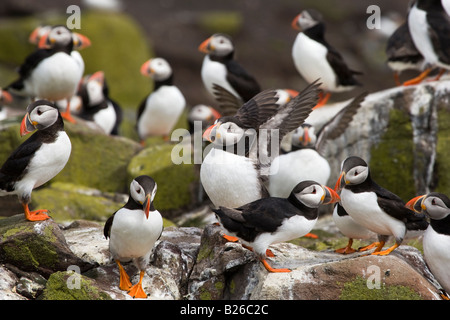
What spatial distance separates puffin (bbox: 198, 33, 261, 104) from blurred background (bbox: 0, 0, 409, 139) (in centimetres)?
542

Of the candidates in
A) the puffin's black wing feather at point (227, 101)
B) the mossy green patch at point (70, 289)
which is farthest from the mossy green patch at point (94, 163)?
the mossy green patch at point (70, 289)

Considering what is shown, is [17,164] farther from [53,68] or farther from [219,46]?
[219,46]

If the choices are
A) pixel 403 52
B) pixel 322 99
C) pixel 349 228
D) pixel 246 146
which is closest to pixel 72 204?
pixel 246 146

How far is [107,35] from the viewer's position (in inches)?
672

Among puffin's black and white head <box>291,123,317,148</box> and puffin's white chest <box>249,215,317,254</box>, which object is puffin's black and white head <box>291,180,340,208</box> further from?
puffin's black and white head <box>291,123,317,148</box>

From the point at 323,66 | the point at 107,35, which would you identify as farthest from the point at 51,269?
the point at 107,35

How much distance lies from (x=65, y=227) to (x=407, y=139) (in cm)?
421

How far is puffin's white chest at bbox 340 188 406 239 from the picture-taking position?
585 centimetres

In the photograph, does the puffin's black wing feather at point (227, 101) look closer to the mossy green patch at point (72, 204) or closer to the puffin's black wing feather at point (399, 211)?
the mossy green patch at point (72, 204)

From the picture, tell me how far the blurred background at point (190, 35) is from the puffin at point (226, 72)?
5422mm

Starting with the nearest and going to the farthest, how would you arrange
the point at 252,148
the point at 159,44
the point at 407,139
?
the point at 252,148 < the point at 407,139 < the point at 159,44

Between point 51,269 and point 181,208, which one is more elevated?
point 51,269

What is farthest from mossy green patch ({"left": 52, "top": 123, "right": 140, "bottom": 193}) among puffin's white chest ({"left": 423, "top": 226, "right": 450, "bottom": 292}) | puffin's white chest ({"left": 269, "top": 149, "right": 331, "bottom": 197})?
puffin's white chest ({"left": 423, "top": 226, "right": 450, "bottom": 292})
